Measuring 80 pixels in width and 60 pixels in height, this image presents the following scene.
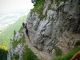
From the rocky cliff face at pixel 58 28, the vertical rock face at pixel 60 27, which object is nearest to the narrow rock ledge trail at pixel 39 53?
the rocky cliff face at pixel 58 28

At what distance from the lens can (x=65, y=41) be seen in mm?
26281

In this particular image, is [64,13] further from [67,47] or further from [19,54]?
[19,54]

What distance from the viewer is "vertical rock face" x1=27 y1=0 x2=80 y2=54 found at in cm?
2650

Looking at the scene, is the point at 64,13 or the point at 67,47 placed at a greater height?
the point at 64,13

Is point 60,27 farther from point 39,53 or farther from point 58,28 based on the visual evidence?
point 39,53

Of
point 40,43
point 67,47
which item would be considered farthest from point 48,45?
point 67,47

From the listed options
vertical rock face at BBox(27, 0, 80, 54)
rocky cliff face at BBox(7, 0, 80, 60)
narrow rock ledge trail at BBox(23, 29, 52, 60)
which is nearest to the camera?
rocky cliff face at BBox(7, 0, 80, 60)

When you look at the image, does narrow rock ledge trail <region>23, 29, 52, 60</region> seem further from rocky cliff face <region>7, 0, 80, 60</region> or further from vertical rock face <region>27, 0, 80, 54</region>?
vertical rock face <region>27, 0, 80, 54</region>

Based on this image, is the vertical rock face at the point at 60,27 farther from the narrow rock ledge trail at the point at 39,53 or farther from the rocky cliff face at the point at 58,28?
the narrow rock ledge trail at the point at 39,53

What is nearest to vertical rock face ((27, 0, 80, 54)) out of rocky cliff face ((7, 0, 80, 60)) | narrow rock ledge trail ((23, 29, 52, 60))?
rocky cliff face ((7, 0, 80, 60))

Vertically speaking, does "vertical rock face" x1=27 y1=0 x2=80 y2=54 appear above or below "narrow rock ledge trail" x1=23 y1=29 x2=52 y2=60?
above

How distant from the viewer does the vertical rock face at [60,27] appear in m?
26.5

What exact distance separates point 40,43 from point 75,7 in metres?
10.5

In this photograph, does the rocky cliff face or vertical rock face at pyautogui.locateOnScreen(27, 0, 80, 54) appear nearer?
the rocky cliff face
